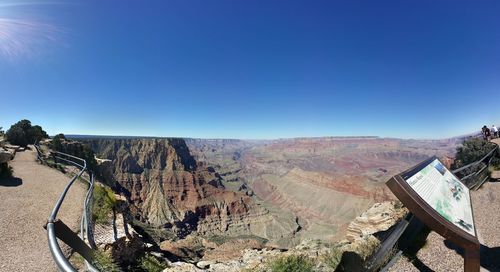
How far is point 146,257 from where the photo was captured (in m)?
8.52

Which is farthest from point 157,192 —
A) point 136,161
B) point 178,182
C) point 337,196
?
point 337,196

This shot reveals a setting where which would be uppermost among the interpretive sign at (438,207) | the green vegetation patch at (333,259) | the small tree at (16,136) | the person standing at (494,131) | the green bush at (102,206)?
the person standing at (494,131)

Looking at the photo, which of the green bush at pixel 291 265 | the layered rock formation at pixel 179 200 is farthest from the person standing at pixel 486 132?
the layered rock formation at pixel 179 200

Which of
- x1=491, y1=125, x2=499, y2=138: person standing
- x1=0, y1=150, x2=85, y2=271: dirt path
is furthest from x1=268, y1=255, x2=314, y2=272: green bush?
x1=491, y1=125, x2=499, y2=138: person standing

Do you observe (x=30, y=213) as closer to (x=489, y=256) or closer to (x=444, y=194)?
(x=444, y=194)

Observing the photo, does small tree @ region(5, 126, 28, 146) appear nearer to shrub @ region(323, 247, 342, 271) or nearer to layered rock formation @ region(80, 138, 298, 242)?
shrub @ region(323, 247, 342, 271)

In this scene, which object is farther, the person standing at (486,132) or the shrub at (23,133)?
the shrub at (23,133)

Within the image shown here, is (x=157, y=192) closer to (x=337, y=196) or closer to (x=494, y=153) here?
(x=337, y=196)

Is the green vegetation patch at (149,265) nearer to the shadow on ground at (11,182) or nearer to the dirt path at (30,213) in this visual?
the dirt path at (30,213)

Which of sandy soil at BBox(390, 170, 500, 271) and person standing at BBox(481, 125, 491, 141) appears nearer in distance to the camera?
sandy soil at BBox(390, 170, 500, 271)

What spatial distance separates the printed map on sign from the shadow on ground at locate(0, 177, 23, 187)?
15676mm

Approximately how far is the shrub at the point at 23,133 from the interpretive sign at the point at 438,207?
32610 millimetres

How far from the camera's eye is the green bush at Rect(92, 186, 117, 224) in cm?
911

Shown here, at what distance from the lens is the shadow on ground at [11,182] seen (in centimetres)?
1169
